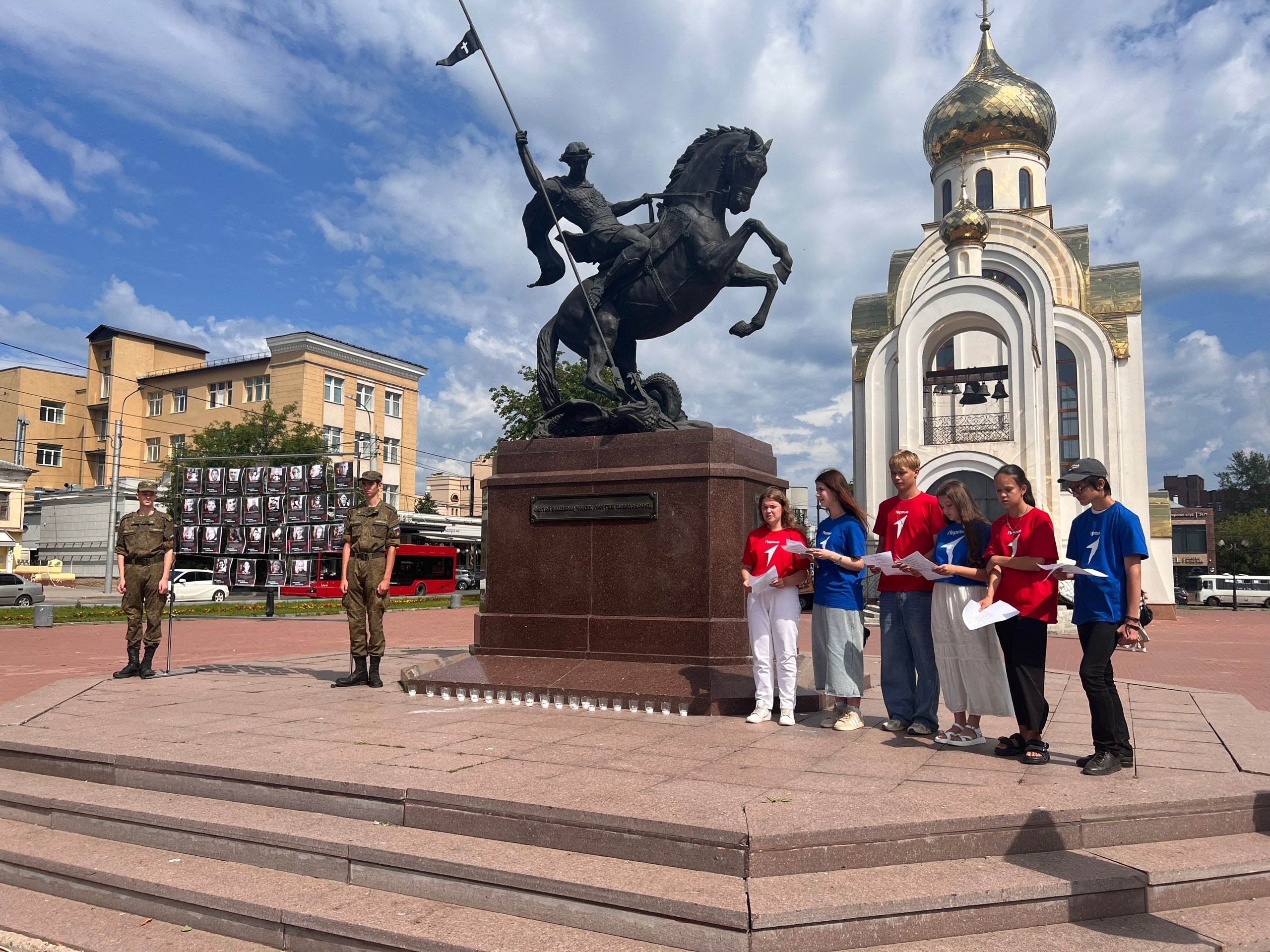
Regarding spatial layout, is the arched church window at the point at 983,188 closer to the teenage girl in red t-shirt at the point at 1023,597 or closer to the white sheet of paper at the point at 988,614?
the teenage girl in red t-shirt at the point at 1023,597

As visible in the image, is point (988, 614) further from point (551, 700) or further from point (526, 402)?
point (526, 402)

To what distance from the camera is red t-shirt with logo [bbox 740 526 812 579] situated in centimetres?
613

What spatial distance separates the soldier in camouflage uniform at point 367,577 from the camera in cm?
837

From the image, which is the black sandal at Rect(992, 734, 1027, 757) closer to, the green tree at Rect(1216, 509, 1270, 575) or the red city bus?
the red city bus

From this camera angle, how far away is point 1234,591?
41.8 m

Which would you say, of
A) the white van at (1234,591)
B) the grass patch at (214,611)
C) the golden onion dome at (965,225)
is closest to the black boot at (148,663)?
the grass patch at (214,611)

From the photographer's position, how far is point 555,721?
6387 mm

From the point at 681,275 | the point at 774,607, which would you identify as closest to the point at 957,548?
the point at 774,607

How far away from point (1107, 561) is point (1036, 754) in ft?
3.62

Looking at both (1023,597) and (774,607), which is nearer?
(1023,597)

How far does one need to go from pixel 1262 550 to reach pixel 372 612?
6795 cm

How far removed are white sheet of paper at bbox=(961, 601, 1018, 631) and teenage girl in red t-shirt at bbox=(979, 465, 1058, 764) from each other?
37 mm

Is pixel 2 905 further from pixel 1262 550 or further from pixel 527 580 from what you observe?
pixel 1262 550

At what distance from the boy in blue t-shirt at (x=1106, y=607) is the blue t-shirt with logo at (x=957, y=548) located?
0.54 meters
